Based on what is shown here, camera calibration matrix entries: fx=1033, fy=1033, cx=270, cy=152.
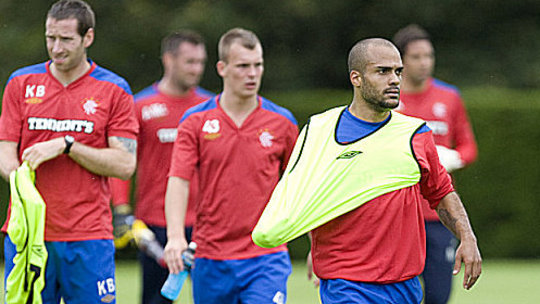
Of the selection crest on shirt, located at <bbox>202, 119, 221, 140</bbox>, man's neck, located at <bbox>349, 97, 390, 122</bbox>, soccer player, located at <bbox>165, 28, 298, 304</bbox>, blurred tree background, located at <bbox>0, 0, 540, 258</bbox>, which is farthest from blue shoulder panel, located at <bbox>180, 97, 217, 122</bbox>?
blurred tree background, located at <bbox>0, 0, 540, 258</bbox>

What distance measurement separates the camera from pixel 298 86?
21.4 meters

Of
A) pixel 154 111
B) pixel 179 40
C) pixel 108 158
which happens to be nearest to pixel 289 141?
pixel 108 158

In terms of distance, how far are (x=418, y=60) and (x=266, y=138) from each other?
7.25ft

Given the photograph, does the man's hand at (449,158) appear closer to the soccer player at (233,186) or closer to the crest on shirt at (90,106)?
the soccer player at (233,186)

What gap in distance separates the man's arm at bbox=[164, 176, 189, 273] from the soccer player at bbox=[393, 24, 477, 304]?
2.30 metres

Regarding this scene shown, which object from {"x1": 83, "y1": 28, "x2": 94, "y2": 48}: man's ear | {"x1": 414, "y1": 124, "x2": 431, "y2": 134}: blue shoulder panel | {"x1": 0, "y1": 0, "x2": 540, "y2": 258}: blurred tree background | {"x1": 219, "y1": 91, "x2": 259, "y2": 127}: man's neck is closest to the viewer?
{"x1": 414, "y1": 124, "x2": 431, "y2": 134}: blue shoulder panel

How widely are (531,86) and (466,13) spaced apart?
89.3 inches

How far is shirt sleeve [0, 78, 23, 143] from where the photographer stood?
676 cm

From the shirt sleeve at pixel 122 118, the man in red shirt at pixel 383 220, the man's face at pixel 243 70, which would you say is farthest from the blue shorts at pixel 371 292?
the man's face at pixel 243 70

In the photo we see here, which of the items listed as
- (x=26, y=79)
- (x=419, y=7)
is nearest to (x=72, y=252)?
(x=26, y=79)

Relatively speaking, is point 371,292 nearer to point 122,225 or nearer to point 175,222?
point 175,222

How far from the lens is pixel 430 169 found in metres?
5.92

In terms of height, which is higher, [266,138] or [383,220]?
[266,138]

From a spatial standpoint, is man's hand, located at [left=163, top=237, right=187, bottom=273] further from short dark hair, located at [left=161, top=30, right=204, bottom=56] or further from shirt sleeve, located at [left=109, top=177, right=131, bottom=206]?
short dark hair, located at [left=161, top=30, right=204, bottom=56]
